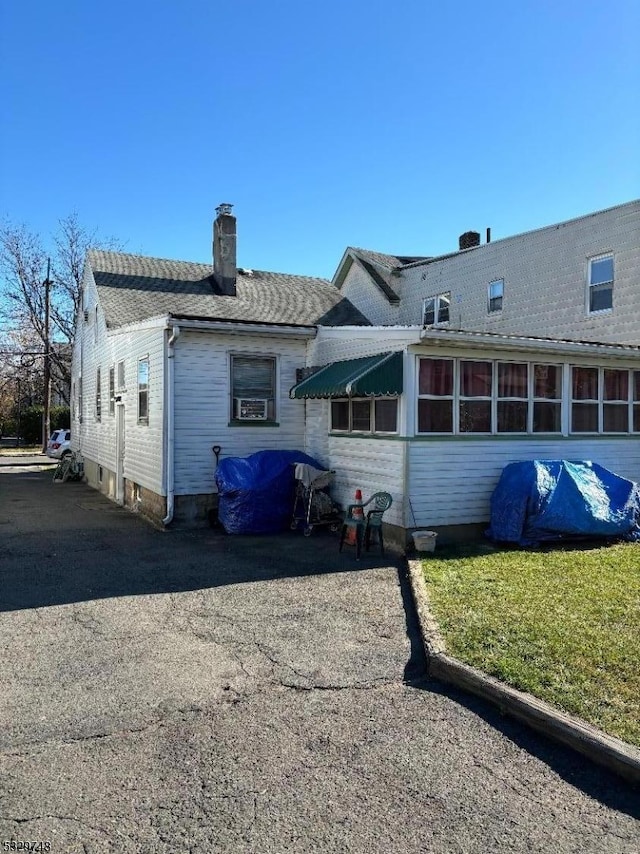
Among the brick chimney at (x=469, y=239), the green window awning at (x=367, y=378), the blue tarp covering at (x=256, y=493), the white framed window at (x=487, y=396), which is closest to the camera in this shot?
the green window awning at (x=367, y=378)

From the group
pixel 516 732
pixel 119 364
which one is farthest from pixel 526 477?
pixel 119 364

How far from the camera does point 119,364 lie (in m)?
15.9

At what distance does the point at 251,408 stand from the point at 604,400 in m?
6.69

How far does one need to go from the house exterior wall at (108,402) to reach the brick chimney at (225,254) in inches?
117

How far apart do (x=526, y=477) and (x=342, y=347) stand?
13.1 ft

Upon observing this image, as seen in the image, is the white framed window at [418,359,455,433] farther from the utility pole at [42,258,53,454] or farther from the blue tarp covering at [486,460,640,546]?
the utility pole at [42,258,53,454]

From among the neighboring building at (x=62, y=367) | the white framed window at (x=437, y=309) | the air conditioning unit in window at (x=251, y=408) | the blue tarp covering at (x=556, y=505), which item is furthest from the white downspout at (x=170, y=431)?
the neighboring building at (x=62, y=367)

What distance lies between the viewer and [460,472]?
1025 centimetres

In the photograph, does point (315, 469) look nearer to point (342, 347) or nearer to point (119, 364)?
point (342, 347)

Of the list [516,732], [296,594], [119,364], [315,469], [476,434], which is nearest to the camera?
[516,732]

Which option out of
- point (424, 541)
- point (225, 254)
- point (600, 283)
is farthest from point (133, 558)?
point (600, 283)

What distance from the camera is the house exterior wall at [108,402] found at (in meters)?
12.3

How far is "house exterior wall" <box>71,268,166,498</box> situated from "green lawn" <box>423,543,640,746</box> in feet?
20.3

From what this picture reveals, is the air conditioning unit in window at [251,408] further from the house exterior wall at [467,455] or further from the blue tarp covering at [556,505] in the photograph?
the blue tarp covering at [556,505]
